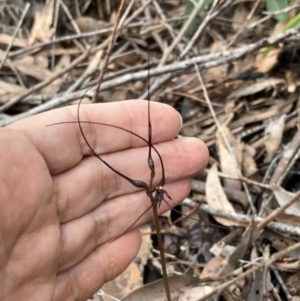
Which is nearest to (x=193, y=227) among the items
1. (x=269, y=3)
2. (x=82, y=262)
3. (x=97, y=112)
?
(x=82, y=262)

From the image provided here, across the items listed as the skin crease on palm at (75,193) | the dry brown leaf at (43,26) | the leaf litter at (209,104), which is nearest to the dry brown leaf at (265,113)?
the leaf litter at (209,104)

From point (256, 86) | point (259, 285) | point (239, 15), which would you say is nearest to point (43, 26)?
point (239, 15)

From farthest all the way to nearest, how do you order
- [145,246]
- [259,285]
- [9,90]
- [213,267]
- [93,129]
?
1. [9,90]
2. [145,246]
3. [213,267]
4. [259,285]
5. [93,129]

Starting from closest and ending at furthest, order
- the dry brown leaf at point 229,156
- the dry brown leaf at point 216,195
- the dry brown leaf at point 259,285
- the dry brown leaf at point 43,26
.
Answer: the dry brown leaf at point 259,285 → the dry brown leaf at point 216,195 → the dry brown leaf at point 229,156 → the dry brown leaf at point 43,26

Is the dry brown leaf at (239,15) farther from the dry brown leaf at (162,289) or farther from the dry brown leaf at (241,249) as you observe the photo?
the dry brown leaf at (162,289)

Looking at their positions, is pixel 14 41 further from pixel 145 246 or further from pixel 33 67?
pixel 145 246

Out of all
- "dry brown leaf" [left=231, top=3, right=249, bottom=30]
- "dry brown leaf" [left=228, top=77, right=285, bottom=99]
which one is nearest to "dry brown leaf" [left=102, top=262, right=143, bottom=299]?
"dry brown leaf" [left=228, top=77, right=285, bottom=99]

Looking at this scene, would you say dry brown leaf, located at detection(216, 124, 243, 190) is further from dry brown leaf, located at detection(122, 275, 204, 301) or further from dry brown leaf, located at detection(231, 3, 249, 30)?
dry brown leaf, located at detection(231, 3, 249, 30)
